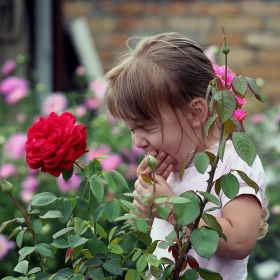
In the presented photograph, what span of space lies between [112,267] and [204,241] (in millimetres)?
210

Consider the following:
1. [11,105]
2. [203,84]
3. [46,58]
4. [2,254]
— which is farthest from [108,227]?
[46,58]

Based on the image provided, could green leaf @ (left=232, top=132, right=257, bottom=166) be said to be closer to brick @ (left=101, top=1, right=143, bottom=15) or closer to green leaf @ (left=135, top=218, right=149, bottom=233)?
green leaf @ (left=135, top=218, right=149, bottom=233)

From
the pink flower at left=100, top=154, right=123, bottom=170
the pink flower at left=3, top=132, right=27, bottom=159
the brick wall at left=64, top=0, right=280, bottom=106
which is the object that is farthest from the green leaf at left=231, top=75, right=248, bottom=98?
the brick wall at left=64, top=0, right=280, bottom=106

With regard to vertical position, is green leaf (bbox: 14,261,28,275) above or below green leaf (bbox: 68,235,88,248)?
below

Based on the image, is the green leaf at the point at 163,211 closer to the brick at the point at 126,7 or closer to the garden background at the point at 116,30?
the garden background at the point at 116,30

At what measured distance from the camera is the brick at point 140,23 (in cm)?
508

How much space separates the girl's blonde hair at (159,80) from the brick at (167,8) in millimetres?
3409

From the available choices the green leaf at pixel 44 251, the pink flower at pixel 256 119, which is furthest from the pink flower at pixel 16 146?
the green leaf at pixel 44 251

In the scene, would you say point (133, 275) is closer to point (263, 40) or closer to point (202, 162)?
point (202, 162)

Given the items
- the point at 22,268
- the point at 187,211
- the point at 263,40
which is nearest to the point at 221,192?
the point at 187,211

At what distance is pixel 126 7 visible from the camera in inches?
201

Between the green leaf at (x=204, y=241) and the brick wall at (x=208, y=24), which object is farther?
the brick wall at (x=208, y=24)

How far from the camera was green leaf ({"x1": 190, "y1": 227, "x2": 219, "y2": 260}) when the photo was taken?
1233 mm

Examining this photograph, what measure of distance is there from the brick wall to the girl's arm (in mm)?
3615
